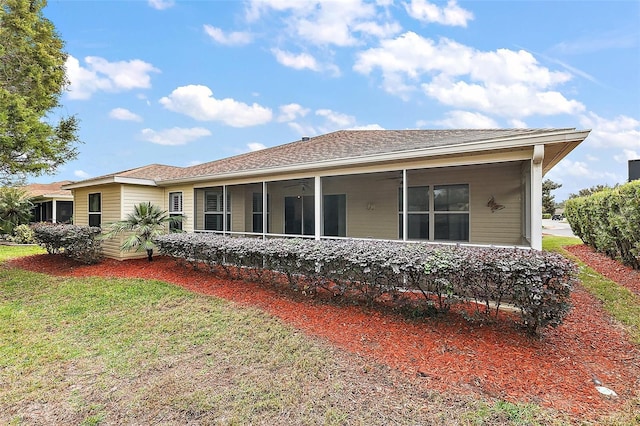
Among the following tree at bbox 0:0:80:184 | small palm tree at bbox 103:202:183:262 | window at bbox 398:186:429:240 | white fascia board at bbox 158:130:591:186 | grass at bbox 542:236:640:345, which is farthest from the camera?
small palm tree at bbox 103:202:183:262

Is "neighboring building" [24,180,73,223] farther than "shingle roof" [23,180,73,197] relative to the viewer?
No

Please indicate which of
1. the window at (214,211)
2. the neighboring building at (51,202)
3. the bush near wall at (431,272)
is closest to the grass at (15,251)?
the neighboring building at (51,202)

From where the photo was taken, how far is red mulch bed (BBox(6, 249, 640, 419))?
3.12 metres

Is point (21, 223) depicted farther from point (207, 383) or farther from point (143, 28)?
point (207, 383)

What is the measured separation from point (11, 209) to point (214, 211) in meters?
14.4

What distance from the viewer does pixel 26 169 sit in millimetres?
9227

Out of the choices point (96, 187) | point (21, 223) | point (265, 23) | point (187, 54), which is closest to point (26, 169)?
point (96, 187)

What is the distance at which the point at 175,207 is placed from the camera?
35.9ft

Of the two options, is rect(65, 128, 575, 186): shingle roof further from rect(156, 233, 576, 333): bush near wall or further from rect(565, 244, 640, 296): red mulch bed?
rect(565, 244, 640, 296): red mulch bed

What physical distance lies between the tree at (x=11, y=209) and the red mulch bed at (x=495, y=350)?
60.7ft

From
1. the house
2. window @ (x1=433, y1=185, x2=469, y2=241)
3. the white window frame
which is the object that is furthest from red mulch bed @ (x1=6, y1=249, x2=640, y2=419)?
the white window frame

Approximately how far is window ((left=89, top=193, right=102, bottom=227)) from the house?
0.12 ft

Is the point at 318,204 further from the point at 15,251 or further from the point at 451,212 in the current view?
the point at 15,251

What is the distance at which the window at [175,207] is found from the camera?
10619 mm
